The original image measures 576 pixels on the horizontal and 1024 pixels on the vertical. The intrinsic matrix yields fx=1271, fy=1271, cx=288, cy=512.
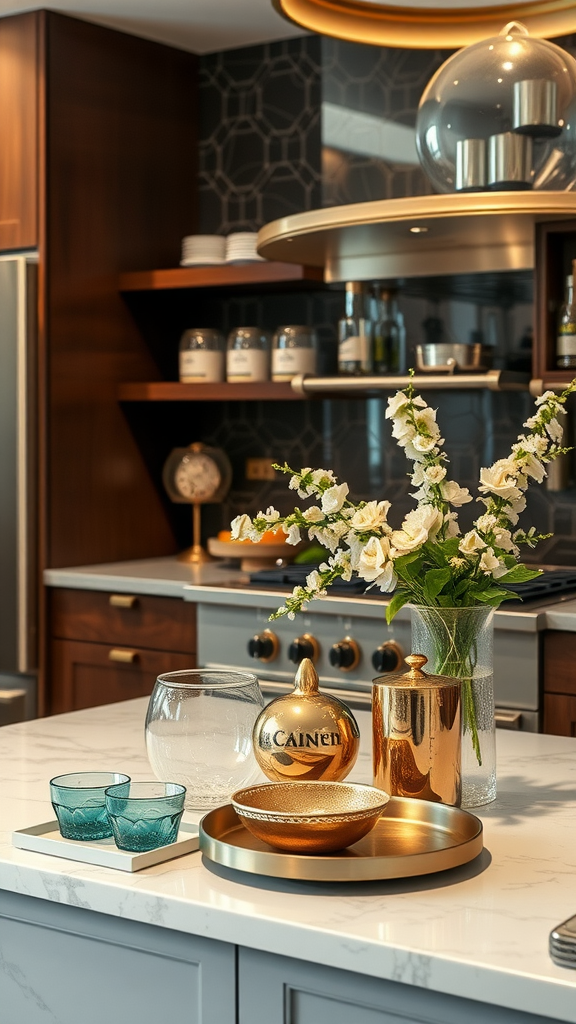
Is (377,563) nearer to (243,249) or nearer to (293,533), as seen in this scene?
(293,533)

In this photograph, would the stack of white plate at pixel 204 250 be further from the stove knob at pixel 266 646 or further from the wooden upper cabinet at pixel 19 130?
the stove knob at pixel 266 646

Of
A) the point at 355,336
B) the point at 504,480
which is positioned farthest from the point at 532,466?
the point at 355,336

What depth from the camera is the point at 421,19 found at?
6.15 feet

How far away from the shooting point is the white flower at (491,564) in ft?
4.64

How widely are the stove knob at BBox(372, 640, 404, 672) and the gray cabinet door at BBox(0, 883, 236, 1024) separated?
1768 millimetres

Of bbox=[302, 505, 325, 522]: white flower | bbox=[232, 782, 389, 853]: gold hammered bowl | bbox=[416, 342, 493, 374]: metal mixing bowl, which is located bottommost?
bbox=[232, 782, 389, 853]: gold hammered bowl

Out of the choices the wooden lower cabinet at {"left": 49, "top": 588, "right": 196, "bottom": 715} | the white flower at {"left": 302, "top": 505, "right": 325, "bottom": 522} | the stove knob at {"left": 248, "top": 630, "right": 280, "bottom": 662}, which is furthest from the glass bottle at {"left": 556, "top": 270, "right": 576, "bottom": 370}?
the white flower at {"left": 302, "top": 505, "right": 325, "bottom": 522}

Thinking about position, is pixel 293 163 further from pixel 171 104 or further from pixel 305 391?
pixel 305 391

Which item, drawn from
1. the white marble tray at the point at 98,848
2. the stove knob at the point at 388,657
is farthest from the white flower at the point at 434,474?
the stove knob at the point at 388,657

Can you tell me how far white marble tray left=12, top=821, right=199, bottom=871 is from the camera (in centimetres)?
121

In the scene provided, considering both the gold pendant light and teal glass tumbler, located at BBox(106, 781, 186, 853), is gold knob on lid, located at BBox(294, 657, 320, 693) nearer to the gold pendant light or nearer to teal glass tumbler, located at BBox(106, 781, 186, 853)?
teal glass tumbler, located at BBox(106, 781, 186, 853)

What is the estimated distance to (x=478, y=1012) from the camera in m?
0.98

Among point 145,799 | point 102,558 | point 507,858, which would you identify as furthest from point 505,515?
point 102,558

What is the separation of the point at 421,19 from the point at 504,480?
82 cm
